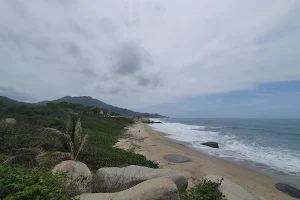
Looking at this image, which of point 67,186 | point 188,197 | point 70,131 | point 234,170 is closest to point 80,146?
point 70,131

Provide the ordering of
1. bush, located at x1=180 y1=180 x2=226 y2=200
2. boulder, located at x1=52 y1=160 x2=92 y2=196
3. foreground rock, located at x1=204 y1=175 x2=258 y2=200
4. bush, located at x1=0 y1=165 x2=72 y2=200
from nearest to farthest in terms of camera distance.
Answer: bush, located at x1=0 y1=165 x2=72 y2=200 < boulder, located at x1=52 y1=160 x2=92 y2=196 < bush, located at x1=180 y1=180 x2=226 y2=200 < foreground rock, located at x1=204 y1=175 x2=258 y2=200

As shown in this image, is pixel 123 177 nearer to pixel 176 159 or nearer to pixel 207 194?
pixel 207 194

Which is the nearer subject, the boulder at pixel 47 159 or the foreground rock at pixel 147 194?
the foreground rock at pixel 147 194

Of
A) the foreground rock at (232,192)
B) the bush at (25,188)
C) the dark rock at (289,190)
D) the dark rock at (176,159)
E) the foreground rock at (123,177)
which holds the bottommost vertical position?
the dark rock at (289,190)

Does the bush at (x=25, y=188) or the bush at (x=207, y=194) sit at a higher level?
the bush at (x=25, y=188)

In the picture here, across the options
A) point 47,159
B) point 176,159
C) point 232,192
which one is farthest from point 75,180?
point 176,159

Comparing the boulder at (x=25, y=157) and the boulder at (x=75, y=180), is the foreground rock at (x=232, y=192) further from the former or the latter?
the boulder at (x=25, y=157)

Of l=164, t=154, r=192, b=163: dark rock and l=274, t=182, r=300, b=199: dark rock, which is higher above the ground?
l=164, t=154, r=192, b=163: dark rock

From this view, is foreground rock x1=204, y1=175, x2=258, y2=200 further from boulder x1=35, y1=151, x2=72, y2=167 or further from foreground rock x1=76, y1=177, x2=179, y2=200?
boulder x1=35, y1=151, x2=72, y2=167

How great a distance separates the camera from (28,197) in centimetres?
312

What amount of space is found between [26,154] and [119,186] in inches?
172

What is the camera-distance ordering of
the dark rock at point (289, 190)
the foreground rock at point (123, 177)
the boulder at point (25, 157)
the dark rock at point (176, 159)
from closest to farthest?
the foreground rock at point (123, 177), the boulder at point (25, 157), the dark rock at point (289, 190), the dark rock at point (176, 159)

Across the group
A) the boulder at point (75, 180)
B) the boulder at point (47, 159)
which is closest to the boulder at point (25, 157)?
the boulder at point (47, 159)

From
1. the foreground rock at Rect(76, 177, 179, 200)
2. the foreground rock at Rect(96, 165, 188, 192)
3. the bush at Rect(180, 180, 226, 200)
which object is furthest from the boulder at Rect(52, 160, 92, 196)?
the bush at Rect(180, 180, 226, 200)
